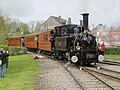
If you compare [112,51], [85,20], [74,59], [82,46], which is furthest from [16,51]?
[74,59]

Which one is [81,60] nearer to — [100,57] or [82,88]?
[100,57]

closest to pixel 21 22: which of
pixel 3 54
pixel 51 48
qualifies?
pixel 51 48

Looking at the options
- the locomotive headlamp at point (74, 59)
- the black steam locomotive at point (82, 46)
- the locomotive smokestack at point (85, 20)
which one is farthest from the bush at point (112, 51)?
the locomotive headlamp at point (74, 59)

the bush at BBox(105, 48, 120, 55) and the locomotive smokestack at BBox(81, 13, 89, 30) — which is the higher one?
the locomotive smokestack at BBox(81, 13, 89, 30)

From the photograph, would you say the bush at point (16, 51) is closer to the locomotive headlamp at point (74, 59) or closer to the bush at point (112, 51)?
the bush at point (112, 51)

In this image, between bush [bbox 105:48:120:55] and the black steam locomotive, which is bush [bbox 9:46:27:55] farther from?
the black steam locomotive

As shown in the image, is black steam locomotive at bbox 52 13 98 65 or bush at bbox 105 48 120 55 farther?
bush at bbox 105 48 120 55

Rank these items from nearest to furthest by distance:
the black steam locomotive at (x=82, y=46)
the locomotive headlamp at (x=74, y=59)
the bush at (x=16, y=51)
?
the locomotive headlamp at (x=74, y=59) → the black steam locomotive at (x=82, y=46) → the bush at (x=16, y=51)

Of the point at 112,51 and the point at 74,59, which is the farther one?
the point at 112,51

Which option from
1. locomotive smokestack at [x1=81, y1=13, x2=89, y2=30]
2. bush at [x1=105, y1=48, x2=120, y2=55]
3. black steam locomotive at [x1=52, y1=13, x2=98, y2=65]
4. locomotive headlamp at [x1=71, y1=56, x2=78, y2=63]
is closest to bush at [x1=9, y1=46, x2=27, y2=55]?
bush at [x1=105, y1=48, x2=120, y2=55]

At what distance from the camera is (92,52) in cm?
1848

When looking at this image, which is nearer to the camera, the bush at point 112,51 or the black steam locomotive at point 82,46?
the black steam locomotive at point 82,46

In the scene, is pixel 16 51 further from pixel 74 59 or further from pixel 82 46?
pixel 74 59

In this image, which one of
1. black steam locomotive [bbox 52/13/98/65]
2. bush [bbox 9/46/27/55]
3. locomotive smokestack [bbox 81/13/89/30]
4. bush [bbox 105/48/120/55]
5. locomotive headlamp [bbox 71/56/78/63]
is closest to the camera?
locomotive headlamp [bbox 71/56/78/63]
